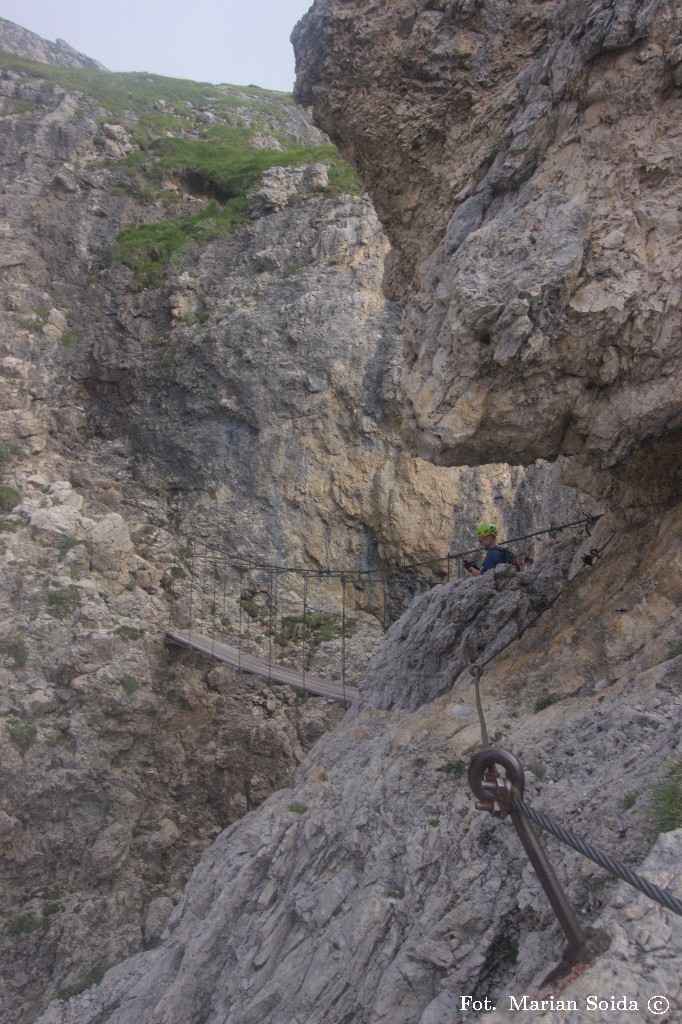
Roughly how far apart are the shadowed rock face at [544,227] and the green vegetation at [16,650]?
11.5 m

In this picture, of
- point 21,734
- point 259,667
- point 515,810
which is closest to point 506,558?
point 515,810

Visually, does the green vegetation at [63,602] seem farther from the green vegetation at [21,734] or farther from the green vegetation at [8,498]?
the green vegetation at [8,498]

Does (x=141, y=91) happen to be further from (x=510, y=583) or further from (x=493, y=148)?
(x=510, y=583)

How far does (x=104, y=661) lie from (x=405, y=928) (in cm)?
1188

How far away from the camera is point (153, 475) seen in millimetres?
18812

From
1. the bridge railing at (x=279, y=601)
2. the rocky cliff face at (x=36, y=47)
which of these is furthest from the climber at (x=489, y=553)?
the rocky cliff face at (x=36, y=47)

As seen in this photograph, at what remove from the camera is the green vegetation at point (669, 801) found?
10.5 feet

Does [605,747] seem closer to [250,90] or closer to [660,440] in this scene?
[660,440]

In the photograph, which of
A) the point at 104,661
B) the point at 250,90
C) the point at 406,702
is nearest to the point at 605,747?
the point at 406,702

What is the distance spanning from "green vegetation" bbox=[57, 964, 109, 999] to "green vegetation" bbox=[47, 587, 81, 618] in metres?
6.70

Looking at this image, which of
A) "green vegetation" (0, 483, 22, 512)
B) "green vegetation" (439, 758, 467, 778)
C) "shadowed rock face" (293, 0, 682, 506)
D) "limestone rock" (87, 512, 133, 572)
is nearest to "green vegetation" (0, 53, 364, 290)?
"green vegetation" (0, 483, 22, 512)

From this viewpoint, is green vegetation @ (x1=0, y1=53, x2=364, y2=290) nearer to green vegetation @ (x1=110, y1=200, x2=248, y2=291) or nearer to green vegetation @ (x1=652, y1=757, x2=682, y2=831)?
green vegetation @ (x1=110, y1=200, x2=248, y2=291)

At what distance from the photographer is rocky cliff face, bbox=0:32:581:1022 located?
527 inches

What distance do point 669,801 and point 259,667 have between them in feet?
39.2
